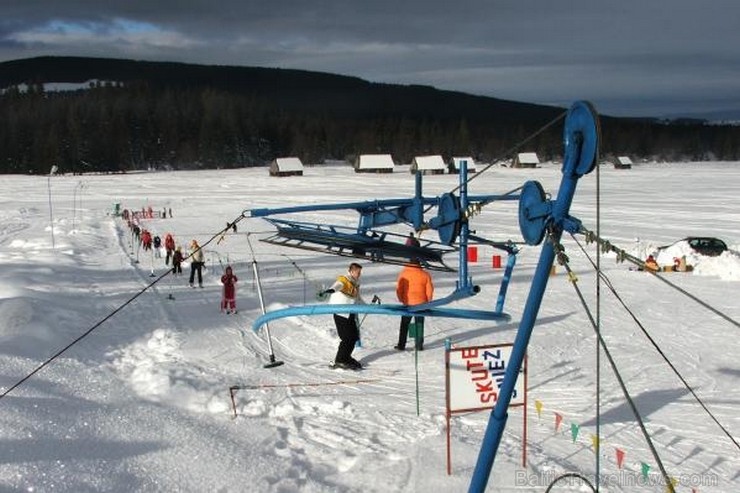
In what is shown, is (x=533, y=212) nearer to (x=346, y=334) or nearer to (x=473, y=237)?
(x=473, y=237)

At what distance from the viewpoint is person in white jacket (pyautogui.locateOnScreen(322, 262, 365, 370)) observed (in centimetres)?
1085

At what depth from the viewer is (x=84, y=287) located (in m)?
17.5

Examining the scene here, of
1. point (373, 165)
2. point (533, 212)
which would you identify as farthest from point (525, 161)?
point (533, 212)

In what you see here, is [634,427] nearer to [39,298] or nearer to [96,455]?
[96,455]

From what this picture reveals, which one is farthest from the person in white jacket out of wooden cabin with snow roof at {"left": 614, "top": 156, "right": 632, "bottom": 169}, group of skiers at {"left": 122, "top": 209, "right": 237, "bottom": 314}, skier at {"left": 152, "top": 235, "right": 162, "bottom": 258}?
wooden cabin with snow roof at {"left": 614, "top": 156, "right": 632, "bottom": 169}

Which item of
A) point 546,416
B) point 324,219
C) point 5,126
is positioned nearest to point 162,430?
point 546,416

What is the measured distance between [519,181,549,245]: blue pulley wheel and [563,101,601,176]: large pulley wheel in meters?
0.38

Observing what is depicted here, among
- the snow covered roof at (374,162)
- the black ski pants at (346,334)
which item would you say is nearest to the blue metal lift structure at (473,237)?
the black ski pants at (346,334)

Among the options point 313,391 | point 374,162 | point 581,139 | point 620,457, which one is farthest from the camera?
point 374,162

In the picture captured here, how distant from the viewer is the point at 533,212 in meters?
5.28

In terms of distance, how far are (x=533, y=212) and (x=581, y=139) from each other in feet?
2.46

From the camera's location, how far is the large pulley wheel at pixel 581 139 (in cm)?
459

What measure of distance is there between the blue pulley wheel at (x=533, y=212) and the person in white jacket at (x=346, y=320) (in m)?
5.59

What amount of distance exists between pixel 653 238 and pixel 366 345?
23.6m
